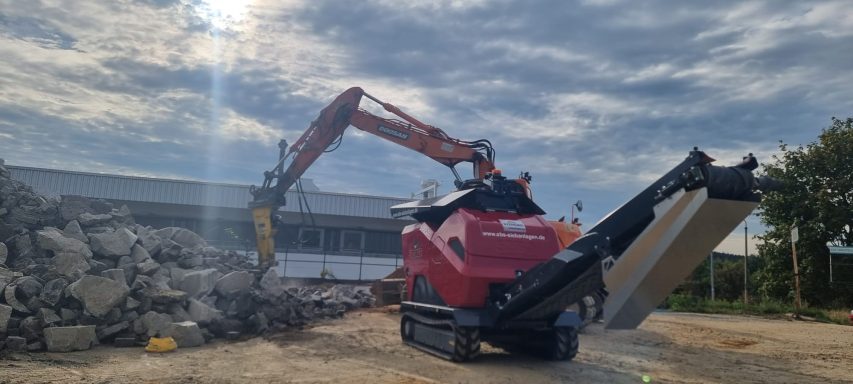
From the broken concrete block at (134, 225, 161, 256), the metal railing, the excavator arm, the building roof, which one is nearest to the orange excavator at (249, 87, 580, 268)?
the excavator arm

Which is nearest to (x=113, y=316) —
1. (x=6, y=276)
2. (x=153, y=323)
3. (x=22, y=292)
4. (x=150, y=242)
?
(x=153, y=323)

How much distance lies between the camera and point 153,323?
9.41 metres

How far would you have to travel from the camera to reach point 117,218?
13227 mm

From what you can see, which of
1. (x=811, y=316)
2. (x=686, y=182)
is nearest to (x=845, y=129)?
(x=811, y=316)

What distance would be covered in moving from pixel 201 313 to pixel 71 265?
7.30 feet

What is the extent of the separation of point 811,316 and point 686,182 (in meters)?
19.0

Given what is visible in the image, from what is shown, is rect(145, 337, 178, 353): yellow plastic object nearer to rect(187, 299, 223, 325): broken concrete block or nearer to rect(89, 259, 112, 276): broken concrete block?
rect(187, 299, 223, 325): broken concrete block

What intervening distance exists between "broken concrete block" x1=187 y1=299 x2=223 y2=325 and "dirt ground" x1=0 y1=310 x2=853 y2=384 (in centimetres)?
55

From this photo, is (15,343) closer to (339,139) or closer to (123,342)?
(123,342)

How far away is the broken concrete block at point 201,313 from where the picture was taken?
10242mm

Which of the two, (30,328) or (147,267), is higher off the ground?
(147,267)

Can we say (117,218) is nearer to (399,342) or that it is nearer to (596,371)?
(399,342)

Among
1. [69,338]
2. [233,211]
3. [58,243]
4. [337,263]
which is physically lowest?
[69,338]

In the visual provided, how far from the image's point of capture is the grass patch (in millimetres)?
19945
